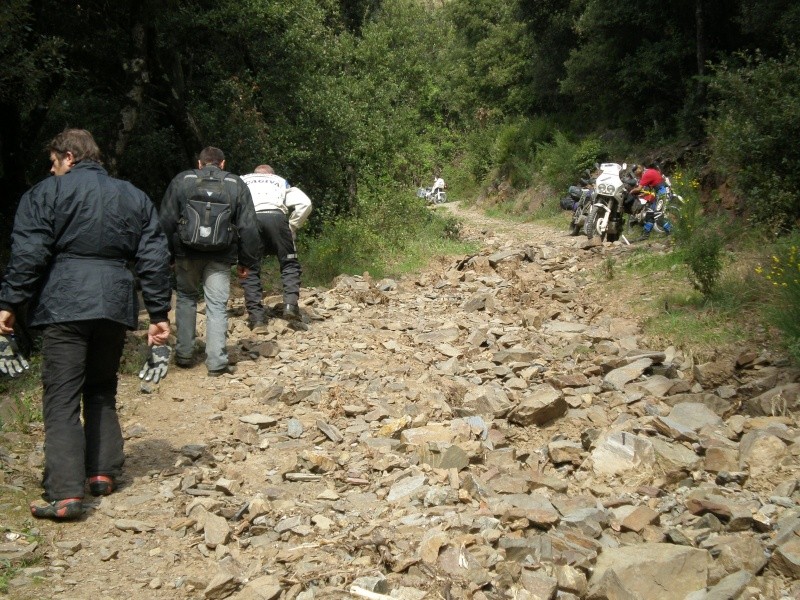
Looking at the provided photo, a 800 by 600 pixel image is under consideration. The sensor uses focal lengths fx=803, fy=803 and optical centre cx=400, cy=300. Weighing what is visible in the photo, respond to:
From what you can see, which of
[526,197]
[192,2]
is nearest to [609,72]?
[526,197]

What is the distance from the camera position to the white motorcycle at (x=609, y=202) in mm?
15188

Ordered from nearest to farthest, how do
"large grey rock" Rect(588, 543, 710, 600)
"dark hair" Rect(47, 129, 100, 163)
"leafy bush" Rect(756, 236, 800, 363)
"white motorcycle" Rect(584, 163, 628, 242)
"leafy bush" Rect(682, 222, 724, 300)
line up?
"large grey rock" Rect(588, 543, 710, 600), "dark hair" Rect(47, 129, 100, 163), "leafy bush" Rect(756, 236, 800, 363), "leafy bush" Rect(682, 222, 724, 300), "white motorcycle" Rect(584, 163, 628, 242)

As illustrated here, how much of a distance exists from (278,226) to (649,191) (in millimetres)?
8804

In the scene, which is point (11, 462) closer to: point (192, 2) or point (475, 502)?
point (475, 502)

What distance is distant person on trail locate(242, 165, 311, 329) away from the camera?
883 cm

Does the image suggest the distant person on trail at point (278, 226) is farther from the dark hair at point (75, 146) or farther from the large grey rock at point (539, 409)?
the dark hair at point (75, 146)

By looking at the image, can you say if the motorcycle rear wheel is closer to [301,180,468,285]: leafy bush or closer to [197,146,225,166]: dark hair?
[301,180,468,285]: leafy bush

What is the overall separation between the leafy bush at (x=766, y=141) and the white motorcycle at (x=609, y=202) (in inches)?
138

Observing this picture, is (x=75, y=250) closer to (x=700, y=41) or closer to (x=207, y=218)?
(x=207, y=218)

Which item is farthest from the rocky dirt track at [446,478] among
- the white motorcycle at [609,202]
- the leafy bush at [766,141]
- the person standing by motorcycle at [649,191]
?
the white motorcycle at [609,202]

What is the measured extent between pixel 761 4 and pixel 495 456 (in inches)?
518

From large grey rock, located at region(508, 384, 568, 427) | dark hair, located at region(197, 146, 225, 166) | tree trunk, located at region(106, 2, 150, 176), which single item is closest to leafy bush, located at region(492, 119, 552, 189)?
tree trunk, located at region(106, 2, 150, 176)

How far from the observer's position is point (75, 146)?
4.59 meters

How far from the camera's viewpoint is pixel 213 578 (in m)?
3.67
